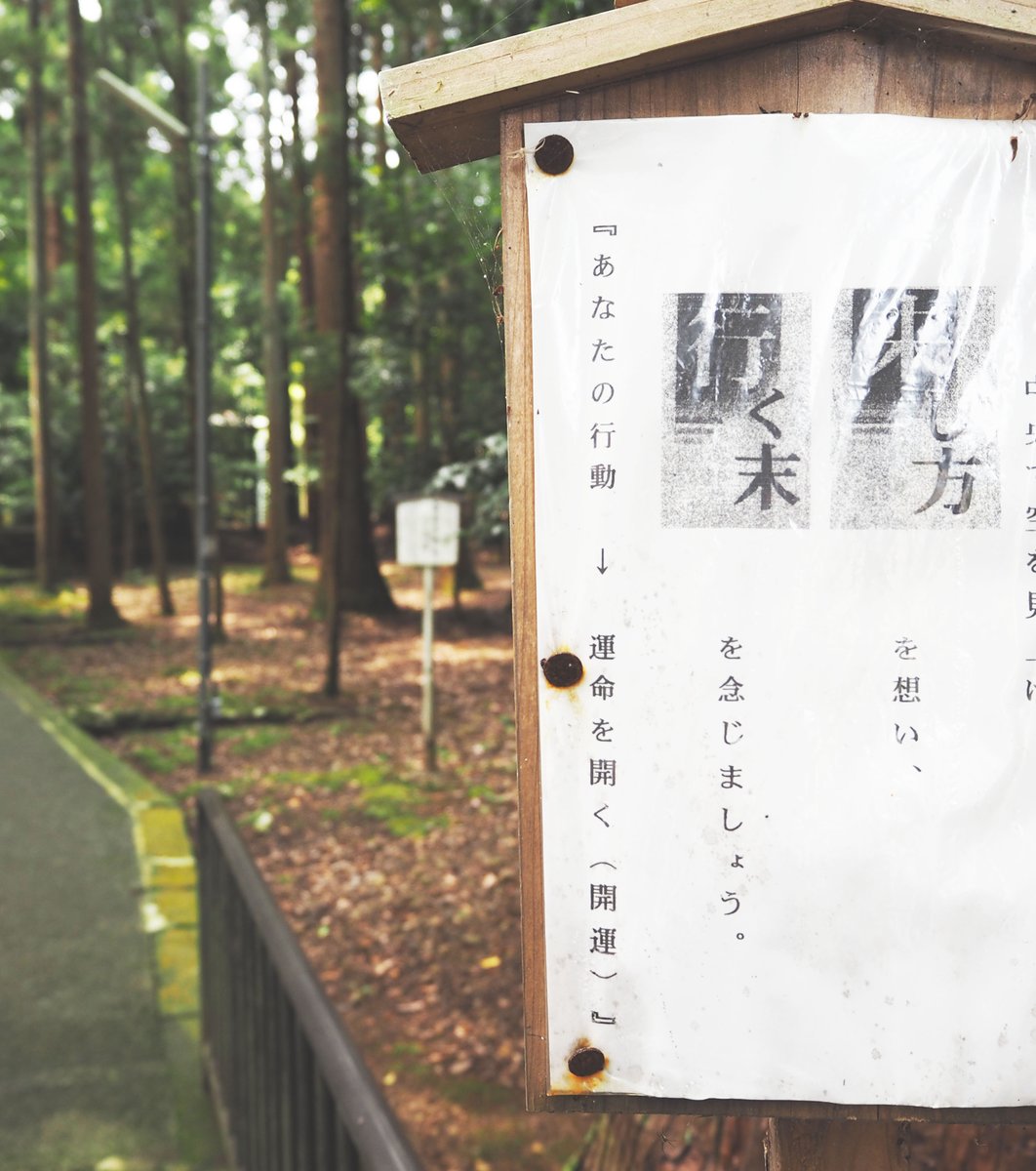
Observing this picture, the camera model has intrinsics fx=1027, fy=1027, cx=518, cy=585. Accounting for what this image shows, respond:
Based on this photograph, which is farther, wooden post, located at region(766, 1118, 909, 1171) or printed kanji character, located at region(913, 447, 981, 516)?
A: wooden post, located at region(766, 1118, 909, 1171)

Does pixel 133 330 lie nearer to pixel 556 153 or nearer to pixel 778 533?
pixel 556 153

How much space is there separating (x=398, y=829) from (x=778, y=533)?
5785 mm

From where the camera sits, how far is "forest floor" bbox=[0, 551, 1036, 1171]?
11.4 feet

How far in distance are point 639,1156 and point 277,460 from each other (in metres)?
16.2

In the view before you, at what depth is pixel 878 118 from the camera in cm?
124

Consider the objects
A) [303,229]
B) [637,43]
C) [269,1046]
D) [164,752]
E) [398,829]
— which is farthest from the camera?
[303,229]

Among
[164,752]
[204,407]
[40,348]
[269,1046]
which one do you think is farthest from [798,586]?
[40,348]

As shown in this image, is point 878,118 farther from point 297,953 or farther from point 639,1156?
point 639,1156

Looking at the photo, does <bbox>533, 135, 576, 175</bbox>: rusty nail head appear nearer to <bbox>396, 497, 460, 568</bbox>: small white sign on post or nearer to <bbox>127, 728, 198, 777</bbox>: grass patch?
<bbox>396, 497, 460, 568</bbox>: small white sign on post

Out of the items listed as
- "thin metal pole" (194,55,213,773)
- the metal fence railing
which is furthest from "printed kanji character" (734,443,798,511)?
"thin metal pole" (194,55,213,773)

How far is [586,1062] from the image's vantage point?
131cm

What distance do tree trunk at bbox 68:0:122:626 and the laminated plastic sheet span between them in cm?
1446

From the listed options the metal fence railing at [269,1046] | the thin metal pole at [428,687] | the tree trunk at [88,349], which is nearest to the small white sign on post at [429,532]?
the thin metal pole at [428,687]

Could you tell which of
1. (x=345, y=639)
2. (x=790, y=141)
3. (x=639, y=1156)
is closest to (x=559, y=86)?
(x=790, y=141)
